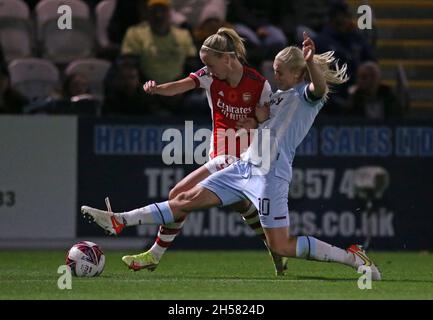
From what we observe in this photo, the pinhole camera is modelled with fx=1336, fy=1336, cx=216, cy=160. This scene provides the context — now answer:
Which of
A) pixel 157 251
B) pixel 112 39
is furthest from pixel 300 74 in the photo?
pixel 112 39

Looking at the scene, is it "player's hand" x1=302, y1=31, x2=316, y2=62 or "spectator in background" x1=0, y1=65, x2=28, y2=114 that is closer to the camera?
"player's hand" x1=302, y1=31, x2=316, y2=62

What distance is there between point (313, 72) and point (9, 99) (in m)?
6.46

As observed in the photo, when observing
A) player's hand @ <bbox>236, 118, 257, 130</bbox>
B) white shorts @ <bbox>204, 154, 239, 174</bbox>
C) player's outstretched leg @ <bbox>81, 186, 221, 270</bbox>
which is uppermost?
player's hand @ <bbox>236, 118, 257, 130</bbox>

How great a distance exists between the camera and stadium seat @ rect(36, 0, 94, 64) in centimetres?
1798

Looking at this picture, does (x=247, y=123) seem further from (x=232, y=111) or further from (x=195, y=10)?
(x=195, y=10)

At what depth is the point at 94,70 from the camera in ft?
57.4

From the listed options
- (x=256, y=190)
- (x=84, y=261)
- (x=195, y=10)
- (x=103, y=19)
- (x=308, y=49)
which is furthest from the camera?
(x=195, y=10)

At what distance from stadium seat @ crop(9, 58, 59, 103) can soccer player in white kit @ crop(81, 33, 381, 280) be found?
6227 millimetres

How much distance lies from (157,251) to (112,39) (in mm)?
6789

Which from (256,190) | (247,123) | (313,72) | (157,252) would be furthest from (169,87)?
(313,72)

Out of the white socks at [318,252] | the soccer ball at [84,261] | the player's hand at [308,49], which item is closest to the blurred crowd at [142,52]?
the soccer ball at [84,261]

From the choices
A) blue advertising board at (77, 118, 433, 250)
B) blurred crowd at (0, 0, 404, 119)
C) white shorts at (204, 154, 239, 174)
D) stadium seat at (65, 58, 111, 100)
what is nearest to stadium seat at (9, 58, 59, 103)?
blurred crowd at (0, 0, 404, 119)

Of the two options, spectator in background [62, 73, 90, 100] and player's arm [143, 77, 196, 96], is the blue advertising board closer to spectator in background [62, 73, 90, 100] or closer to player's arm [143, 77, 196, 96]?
spectator in background [62, 73, 90, 100]

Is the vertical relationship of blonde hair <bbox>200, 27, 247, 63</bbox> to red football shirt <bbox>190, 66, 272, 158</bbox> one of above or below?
above
